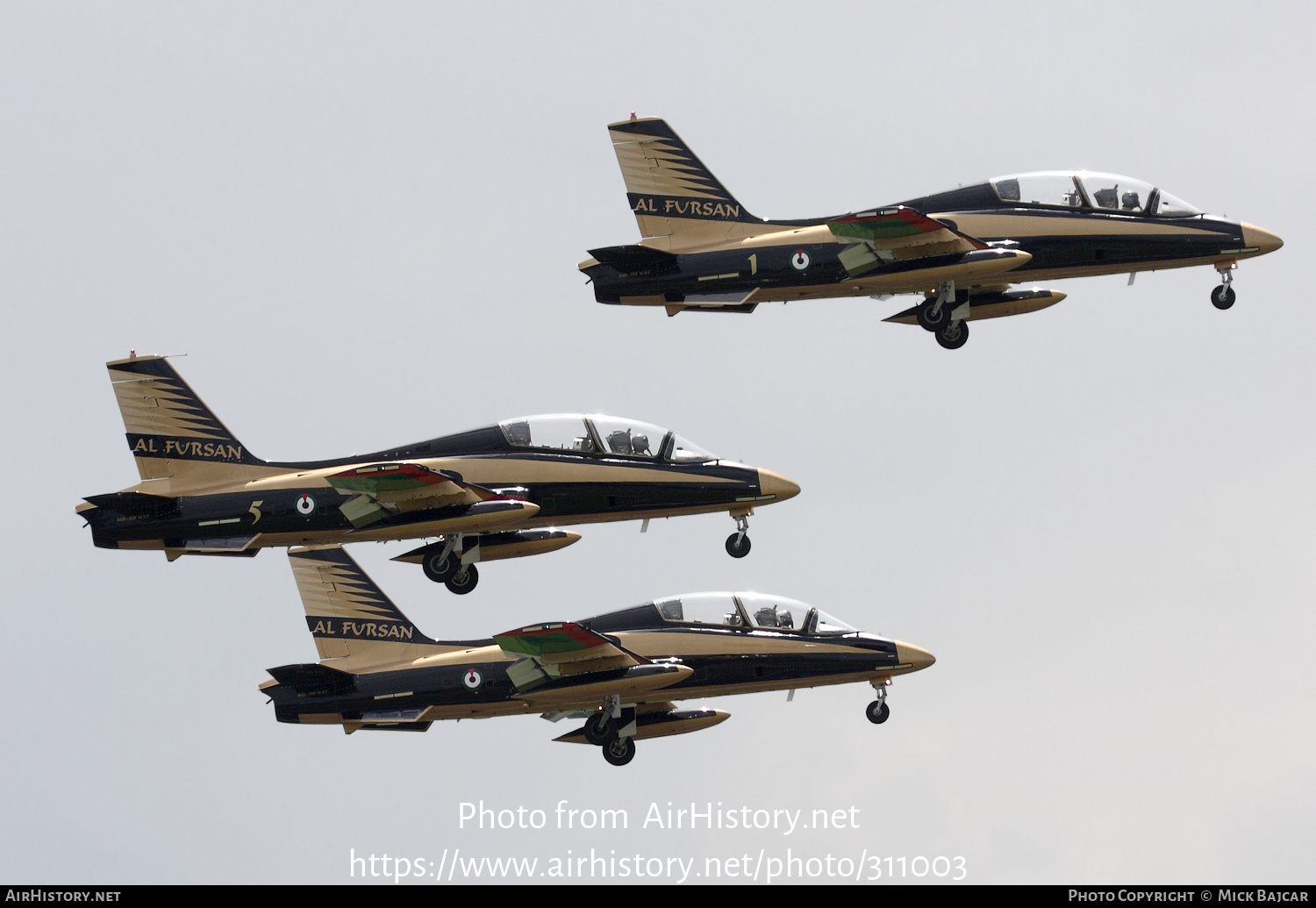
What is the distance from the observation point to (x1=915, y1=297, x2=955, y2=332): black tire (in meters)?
60.6

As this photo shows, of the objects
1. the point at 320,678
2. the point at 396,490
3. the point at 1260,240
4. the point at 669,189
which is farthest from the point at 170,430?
the point at 1260,240

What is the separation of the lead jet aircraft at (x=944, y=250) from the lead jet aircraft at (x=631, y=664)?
25.1ft

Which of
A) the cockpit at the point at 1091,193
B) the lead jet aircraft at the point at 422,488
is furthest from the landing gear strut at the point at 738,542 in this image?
the cockpit at the point at 1091,193

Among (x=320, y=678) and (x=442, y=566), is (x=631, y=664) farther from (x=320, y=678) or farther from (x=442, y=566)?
(x=320, y=678)

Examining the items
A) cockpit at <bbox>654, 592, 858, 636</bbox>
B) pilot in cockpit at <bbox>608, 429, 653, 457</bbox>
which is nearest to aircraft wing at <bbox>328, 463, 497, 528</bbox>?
pilot in cockpit at <bbox>608, 429, 653, 457</bbox>

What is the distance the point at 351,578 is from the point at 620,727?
8842mm

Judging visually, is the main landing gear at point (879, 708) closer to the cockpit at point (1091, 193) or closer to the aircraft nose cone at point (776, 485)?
the aircraft nose cone at point (776, 485)

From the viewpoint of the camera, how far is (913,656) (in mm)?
60094

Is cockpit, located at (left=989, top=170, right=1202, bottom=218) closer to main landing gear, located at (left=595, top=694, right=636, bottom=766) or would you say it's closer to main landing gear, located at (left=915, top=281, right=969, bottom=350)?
main landing gear, located at (left=915, top=281, right=969, bottom=350)

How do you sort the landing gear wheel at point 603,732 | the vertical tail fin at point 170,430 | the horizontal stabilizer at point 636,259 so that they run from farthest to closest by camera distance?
1. the horizontal stabilizer at point 636,259
2. the vertical tail fin at point 170,430
3. the landing gear wheel at point 603,732

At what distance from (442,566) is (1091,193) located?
18.5 meters

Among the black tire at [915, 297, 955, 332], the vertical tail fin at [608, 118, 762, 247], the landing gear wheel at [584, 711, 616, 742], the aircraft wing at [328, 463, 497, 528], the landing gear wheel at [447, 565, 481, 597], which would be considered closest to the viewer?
the aircraft wing at [328, 463, 497, 528]

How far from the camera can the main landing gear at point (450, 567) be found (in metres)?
59.2

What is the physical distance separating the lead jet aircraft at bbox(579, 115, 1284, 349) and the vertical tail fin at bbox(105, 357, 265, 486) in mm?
9885
